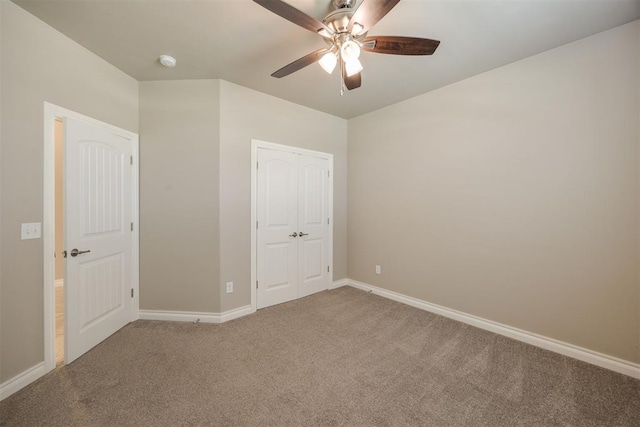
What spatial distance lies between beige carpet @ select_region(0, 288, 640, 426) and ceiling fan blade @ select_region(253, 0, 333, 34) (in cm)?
234

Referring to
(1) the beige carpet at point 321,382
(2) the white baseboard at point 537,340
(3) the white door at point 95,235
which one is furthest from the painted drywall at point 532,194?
(3) the white door at point 95,235

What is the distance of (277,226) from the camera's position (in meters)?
3.27

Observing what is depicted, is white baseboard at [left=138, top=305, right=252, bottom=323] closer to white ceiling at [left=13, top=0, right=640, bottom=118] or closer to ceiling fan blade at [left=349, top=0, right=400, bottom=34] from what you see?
white ceiling at [left=13, top=0, right=640, bottom=118]

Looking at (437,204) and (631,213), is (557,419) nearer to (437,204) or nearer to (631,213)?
(631,213)

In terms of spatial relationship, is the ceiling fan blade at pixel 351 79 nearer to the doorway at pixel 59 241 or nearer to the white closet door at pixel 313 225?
the white closet door at pixel 313 225

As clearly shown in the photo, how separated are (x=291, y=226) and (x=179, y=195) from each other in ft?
4.51

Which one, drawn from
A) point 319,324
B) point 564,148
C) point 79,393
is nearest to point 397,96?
point 564,148

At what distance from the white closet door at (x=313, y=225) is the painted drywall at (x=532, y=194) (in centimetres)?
96

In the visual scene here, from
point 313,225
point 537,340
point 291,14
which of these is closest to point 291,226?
point 313,225

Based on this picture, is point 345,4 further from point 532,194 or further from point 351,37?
point 532,194

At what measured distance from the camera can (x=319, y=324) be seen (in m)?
2.74

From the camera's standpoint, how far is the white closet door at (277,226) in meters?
3.12

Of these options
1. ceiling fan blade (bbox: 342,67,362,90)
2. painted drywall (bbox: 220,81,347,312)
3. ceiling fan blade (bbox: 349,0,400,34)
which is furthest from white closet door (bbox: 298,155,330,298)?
ceiling fan blade (bbox: 349,0,400,34)

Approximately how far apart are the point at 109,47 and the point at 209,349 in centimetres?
279
